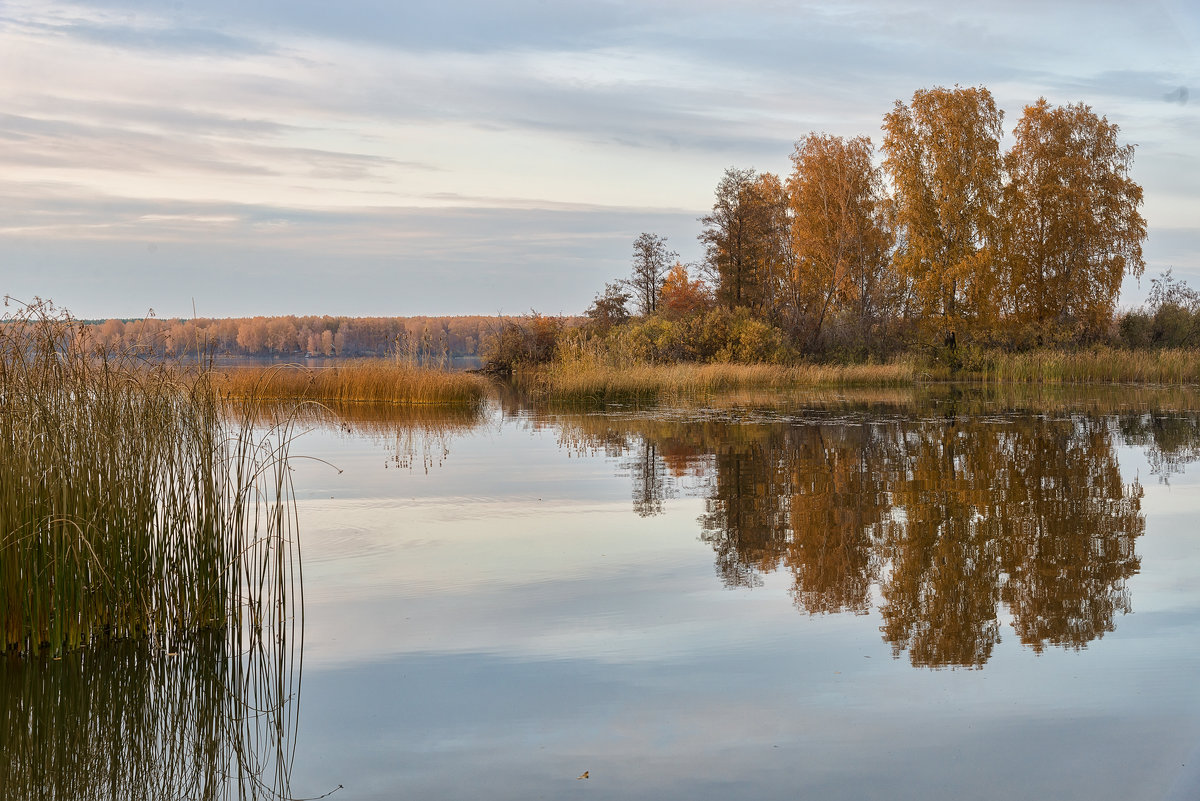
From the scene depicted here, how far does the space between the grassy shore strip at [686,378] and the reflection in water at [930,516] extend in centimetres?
850

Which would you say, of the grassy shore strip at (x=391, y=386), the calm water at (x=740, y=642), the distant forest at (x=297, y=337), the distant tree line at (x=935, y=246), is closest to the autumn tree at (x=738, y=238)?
the distant tree line at (x=935, y=246)

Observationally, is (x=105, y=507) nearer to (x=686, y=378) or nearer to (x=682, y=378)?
(x=682, y=378)

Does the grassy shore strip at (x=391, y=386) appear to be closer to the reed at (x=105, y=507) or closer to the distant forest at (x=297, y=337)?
the distant forest at (x=297, y=337)

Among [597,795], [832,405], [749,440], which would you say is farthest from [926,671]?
[832,405]

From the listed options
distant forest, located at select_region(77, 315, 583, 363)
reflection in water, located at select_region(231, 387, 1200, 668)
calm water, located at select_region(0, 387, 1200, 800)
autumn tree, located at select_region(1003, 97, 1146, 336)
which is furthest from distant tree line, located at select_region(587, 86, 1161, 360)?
calm water, located at select_region(0, 387, 1200, 800)

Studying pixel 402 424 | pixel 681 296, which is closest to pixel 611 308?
pixel 681 296

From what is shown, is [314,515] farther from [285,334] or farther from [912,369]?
[285,334]

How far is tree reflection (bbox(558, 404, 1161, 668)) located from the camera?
6.46m

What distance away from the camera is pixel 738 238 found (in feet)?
143

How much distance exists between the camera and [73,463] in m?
5.79

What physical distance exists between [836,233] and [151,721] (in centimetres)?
4209

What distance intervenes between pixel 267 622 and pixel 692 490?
245 inches

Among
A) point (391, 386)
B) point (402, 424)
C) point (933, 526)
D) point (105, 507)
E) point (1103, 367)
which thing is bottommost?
point (933, 526)

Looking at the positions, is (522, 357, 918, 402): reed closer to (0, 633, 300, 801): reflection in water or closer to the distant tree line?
the distant tree line
